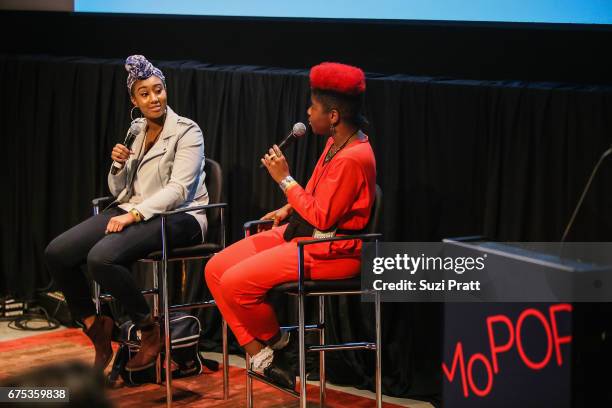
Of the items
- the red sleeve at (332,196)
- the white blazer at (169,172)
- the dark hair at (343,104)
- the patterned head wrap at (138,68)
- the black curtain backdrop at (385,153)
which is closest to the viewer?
the red sleeve at (332,196)

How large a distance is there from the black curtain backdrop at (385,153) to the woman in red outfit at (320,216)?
0.59 metres

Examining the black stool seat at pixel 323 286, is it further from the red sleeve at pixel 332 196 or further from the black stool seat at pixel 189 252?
the black stool seat at pixel 189 252

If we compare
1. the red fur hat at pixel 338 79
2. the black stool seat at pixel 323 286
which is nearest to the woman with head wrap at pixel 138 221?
the black stool seat at pixel 323 286

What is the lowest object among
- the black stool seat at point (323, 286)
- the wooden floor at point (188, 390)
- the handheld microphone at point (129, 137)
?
the wooden floor at point (188, 390)

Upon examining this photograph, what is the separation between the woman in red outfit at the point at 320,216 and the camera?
3.49 metres

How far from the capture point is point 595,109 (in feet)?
11.7

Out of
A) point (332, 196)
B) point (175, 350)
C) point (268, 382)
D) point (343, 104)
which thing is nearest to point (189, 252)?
point (175, 350)

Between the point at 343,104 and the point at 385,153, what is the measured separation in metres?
0.69

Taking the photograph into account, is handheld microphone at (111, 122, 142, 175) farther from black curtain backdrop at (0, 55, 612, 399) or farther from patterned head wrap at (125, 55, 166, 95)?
black curtain backdrop at (0, 55, 612, 399)

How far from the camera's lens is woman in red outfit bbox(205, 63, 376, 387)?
349 centimetres

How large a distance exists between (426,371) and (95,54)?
2897 mm

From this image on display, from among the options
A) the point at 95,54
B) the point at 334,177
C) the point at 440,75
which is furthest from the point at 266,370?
the point at 95,54

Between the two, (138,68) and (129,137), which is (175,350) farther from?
(138,68)

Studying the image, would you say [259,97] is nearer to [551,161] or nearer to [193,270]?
[193,270]
